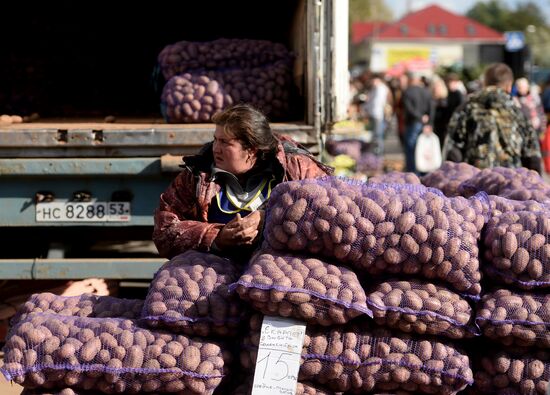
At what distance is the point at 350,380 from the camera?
3.50m

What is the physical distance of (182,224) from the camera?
4160 millimetres

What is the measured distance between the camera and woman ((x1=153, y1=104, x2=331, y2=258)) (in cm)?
407

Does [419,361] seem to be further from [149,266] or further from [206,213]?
[149,266]

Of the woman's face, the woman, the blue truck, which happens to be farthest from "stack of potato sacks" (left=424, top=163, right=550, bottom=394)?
the blue truck

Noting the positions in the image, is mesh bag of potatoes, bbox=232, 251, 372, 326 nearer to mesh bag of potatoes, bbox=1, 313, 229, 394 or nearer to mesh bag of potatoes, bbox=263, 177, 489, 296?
mesh bag of potatoes, bbox=263, 177, 489, 296

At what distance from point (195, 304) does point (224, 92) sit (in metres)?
2.36

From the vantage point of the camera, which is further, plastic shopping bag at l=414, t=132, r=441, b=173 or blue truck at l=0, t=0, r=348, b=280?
plastic shopping bag at l=414, t=132, r=441, b=173

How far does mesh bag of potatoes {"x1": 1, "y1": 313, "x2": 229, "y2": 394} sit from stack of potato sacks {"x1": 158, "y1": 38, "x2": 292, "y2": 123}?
235 cm

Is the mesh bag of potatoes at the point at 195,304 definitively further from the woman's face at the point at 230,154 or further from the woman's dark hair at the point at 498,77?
the woman's dark hair at the point at 498,77

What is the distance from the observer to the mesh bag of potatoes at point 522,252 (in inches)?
134

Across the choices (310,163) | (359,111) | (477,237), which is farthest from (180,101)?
(359,111)

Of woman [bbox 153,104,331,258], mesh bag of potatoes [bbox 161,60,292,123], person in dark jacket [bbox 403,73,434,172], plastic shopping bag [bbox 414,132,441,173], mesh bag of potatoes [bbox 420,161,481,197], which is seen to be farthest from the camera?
person in dark jacket [bbox 403,73,434,172]

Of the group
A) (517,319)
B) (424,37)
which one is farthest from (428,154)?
(424,37)

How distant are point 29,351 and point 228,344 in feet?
2.50
